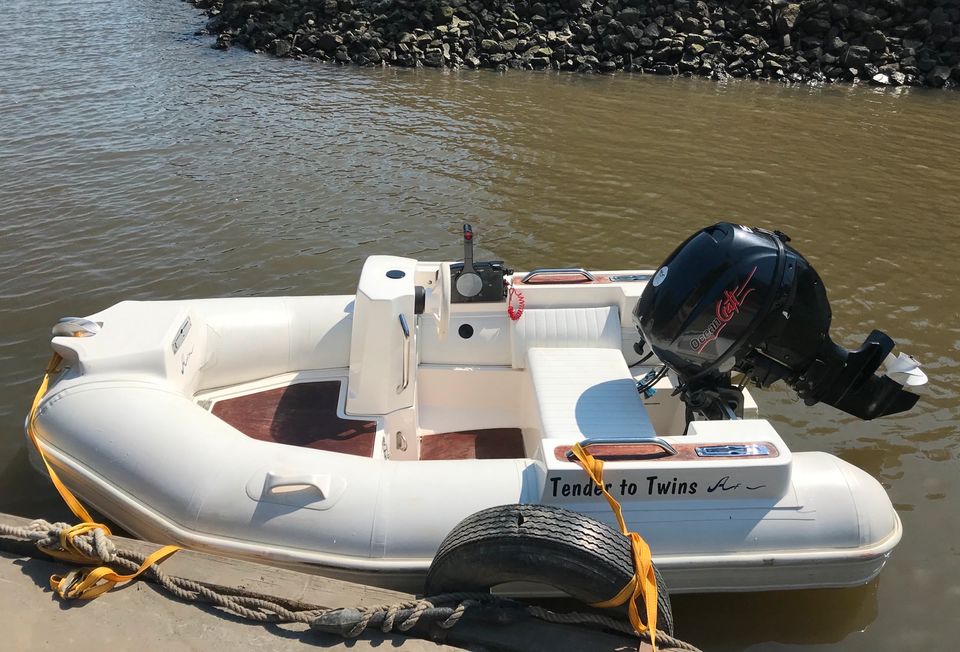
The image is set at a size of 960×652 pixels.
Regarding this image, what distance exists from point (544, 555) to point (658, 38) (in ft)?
42.6

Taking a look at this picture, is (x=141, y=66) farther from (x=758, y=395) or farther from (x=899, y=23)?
(x=899, y=23)

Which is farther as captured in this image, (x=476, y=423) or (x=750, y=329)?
(x=476, y=423)

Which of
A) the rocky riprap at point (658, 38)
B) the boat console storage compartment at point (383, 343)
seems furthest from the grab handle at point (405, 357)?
the rocky riprap at point (658, 38)

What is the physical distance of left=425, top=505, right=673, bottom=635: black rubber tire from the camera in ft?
7.35

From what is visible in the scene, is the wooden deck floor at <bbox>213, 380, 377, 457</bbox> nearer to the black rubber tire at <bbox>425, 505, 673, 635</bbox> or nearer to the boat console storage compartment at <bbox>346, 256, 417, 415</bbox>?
the boat console storage compartment at <bbox>346, 256, 417, 415</bbox>

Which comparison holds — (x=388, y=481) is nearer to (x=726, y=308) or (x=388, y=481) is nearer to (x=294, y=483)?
(x=294, y=483)

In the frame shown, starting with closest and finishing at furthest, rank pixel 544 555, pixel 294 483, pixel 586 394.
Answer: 1. pixel 544 555
2. pixel 294 483
3. pixel 586 394

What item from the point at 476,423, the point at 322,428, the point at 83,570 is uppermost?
the point at 83,570

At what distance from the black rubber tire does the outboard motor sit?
3.51 feet

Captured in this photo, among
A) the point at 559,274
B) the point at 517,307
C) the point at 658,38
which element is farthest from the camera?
the point at 658,38

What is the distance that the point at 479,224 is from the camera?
7262 mm

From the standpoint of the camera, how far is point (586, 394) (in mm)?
3422

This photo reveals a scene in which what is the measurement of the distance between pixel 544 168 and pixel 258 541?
688 cm

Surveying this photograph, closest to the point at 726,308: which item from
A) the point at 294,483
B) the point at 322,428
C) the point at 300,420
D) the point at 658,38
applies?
the point at 294,483
